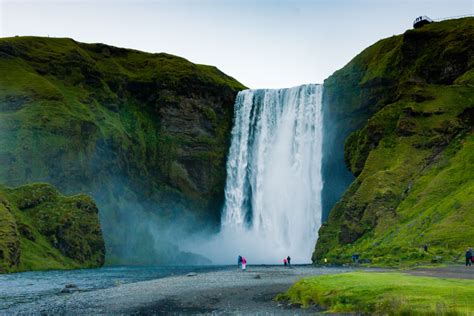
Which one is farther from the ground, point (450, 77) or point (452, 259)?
point (450, 77)

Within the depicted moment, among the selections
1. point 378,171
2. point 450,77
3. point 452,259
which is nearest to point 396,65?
point 450,77

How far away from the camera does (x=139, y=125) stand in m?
138

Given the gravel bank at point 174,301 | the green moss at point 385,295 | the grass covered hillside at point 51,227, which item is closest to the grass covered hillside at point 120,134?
the grass covered hillside at point 51,227

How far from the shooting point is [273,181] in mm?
119188

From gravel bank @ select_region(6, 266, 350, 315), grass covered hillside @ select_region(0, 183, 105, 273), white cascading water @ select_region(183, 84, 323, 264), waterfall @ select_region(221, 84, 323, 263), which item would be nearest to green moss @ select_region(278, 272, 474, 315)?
gravel bank @ select_region(6, 266, 350, 315)

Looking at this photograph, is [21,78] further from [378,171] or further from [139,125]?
[378,171]

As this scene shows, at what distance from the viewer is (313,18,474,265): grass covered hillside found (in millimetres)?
64562

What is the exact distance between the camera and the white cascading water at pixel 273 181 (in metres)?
110

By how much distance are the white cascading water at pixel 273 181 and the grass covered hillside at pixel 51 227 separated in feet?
118

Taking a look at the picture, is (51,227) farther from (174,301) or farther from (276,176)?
(174,301)

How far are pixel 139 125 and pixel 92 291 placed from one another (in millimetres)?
97449

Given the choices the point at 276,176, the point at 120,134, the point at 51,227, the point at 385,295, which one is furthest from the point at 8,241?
the point at 385,295

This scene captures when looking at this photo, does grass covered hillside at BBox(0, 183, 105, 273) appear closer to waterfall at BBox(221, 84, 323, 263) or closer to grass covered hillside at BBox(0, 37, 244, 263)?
grass covered hillside at BBox(0, 37, 244, 263)

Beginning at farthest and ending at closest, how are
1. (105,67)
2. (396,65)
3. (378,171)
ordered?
1. (105,67)
2. (396,65)
3. (378,171)
